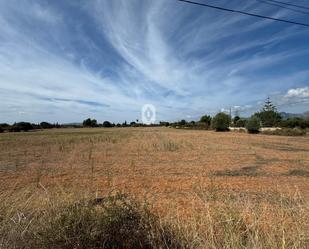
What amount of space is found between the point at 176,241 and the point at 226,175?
7.81 meters

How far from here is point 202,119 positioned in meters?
112

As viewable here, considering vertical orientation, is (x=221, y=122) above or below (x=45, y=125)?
below

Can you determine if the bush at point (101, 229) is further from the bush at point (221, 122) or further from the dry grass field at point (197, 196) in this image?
the bush at point (221, 122)

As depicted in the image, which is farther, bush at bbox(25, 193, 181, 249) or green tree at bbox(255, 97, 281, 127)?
green tree at bbox(255, 97, 281, 127)

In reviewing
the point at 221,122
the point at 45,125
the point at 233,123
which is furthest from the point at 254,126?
the point at 45,125

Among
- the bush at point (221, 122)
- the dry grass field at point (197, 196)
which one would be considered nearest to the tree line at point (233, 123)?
the bush at point (221, 122)

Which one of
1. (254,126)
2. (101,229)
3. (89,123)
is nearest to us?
(101,229)

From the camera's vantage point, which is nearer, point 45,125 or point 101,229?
point 101,229

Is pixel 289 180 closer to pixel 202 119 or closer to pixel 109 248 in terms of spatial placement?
pixel 109 248

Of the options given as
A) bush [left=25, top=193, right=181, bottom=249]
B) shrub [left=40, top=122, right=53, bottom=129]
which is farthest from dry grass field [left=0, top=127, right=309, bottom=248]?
shrub [left=40, top=122, right=53, bottom=129]

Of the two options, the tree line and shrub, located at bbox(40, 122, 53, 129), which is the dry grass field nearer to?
the tree line

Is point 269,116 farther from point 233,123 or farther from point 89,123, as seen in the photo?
point 89,123

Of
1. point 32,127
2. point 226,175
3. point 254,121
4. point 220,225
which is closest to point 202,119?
point 254,121

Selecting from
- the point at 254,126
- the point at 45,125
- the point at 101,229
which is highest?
the point at 45,125
